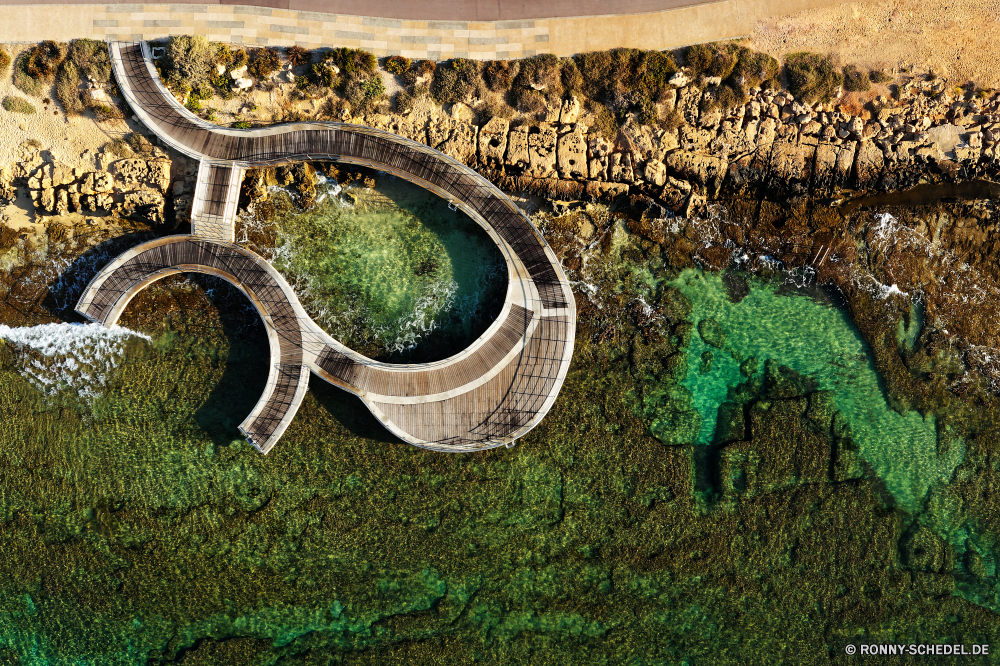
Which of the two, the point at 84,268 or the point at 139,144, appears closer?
the point at 139,144

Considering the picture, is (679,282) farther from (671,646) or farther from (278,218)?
(278,218)

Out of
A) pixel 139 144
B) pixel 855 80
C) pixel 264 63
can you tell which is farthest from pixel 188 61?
pixel 855 80

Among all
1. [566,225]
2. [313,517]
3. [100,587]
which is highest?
[566,225]

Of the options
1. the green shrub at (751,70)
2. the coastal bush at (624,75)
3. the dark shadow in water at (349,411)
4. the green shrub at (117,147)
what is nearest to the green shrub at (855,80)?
the green shrub at (751,70)

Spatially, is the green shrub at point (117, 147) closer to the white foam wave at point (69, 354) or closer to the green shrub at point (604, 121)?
the white foam wave at point (69, 354)

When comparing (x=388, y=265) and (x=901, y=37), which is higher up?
(x=901, y=37)

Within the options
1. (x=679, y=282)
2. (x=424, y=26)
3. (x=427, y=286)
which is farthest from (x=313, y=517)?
(x=424, y=26)

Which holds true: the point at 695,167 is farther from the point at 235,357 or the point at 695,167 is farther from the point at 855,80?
the point at 235,357
